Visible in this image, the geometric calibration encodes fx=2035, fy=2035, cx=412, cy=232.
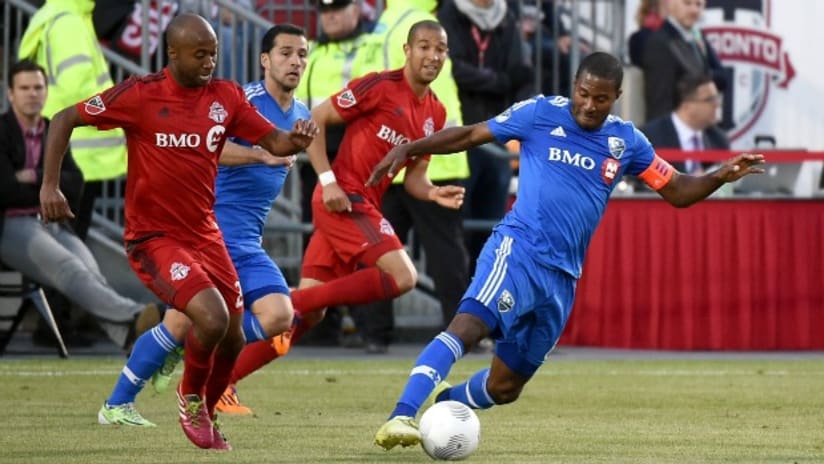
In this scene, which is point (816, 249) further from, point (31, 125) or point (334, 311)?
point (31, 125)

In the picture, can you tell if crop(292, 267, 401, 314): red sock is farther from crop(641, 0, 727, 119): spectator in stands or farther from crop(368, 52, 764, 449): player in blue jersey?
crop(641, 0, 727, 119): spectator in stands

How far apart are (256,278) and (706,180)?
2.61 meters

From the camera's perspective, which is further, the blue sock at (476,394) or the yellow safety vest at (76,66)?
the yellow safety vest at (76,66)

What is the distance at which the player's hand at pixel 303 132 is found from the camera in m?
9.62

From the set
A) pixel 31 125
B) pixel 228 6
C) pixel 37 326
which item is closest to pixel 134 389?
pixel 31 125

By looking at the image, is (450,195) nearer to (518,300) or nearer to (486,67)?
(518,300)

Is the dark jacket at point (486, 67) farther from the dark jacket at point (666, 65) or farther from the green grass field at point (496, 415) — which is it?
the green grass field at point (496, 415)

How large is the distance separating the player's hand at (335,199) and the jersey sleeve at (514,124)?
110 inches

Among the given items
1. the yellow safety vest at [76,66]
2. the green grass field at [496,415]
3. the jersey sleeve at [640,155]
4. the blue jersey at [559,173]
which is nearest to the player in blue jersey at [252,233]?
the green grass field at [496,415]

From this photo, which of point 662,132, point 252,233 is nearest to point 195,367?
point 252,233

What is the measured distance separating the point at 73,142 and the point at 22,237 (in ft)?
3.75

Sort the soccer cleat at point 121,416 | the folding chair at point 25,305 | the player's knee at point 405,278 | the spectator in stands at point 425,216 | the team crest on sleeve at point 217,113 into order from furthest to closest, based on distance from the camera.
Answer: the spectator in stands at point 425,216
the folding chair at point 25,305
the player's knee at point 405,278
the soccer cleat at point 121,416
the team crest on sleeve at point 217,113

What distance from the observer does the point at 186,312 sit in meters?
9.69

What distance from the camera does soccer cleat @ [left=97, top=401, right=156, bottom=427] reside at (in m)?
10.7
